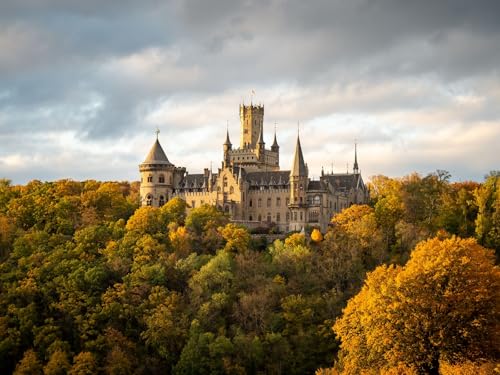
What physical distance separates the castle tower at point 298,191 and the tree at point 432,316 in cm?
4334

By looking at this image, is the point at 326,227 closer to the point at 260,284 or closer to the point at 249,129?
the point at 260,284

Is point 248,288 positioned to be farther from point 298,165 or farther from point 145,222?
point 298,165

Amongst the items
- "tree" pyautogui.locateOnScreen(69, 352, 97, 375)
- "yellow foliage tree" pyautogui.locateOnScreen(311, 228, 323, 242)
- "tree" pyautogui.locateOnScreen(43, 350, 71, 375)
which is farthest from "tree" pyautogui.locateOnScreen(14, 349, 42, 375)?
"yellow foliage tree" pyautogui.locateOnScreen(311, 228, 323, 242)

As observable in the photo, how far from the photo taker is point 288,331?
93.1 m

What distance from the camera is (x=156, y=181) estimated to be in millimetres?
129875

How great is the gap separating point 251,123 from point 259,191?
23.8 m

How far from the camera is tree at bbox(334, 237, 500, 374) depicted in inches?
2808

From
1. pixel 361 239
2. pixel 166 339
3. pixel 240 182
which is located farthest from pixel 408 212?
pixel 166 339

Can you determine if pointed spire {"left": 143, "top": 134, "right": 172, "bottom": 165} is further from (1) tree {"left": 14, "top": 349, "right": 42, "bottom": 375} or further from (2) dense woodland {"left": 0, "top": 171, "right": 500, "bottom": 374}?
(1) tree {"left": 14, "top": 349, "right": 42, "bottom": 375}

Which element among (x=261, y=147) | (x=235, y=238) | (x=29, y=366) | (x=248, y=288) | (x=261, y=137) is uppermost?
(x=261, y=137)

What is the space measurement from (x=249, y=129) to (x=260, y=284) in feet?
164

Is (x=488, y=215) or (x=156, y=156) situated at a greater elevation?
(x=156, y=156)

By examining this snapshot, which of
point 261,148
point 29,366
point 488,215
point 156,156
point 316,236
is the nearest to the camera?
point 29,366

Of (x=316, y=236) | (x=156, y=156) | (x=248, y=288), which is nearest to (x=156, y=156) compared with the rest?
(x=156, y=156)
